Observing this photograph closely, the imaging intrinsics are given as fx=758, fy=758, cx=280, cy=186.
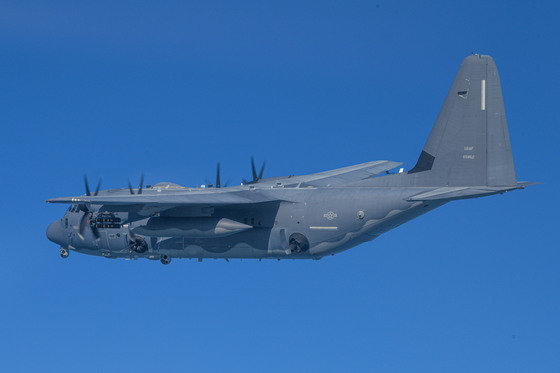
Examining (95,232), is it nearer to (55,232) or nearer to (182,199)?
(55,232)

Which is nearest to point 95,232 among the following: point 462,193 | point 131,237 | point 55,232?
A: point 131,237

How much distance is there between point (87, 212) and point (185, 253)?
19.9 ft

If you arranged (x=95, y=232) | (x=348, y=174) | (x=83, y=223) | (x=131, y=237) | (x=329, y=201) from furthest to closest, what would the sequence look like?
(x=348, y=174), (x=83, y=223), (x=95, y=232), (x=131, y=237), (x=329, y=201)

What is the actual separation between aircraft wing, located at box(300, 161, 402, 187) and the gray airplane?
55 cm

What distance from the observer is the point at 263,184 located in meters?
36.3

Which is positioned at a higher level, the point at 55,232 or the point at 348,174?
the point at 348,174

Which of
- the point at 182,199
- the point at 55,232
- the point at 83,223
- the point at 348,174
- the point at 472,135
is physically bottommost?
the point at 55,232

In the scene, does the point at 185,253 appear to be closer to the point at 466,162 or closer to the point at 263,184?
the point at 263,184

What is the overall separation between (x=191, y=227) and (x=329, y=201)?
5.92 m

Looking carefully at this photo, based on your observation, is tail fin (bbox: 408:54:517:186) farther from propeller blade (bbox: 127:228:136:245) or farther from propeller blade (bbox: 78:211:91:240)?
propeller blade (bbox: 78:211:91:240)

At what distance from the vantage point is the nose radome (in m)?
38.0

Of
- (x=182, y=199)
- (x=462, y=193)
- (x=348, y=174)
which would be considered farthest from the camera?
(x=348, y=174)

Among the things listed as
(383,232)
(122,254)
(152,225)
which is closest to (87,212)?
(122,254)

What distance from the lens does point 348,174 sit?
3900 cm
